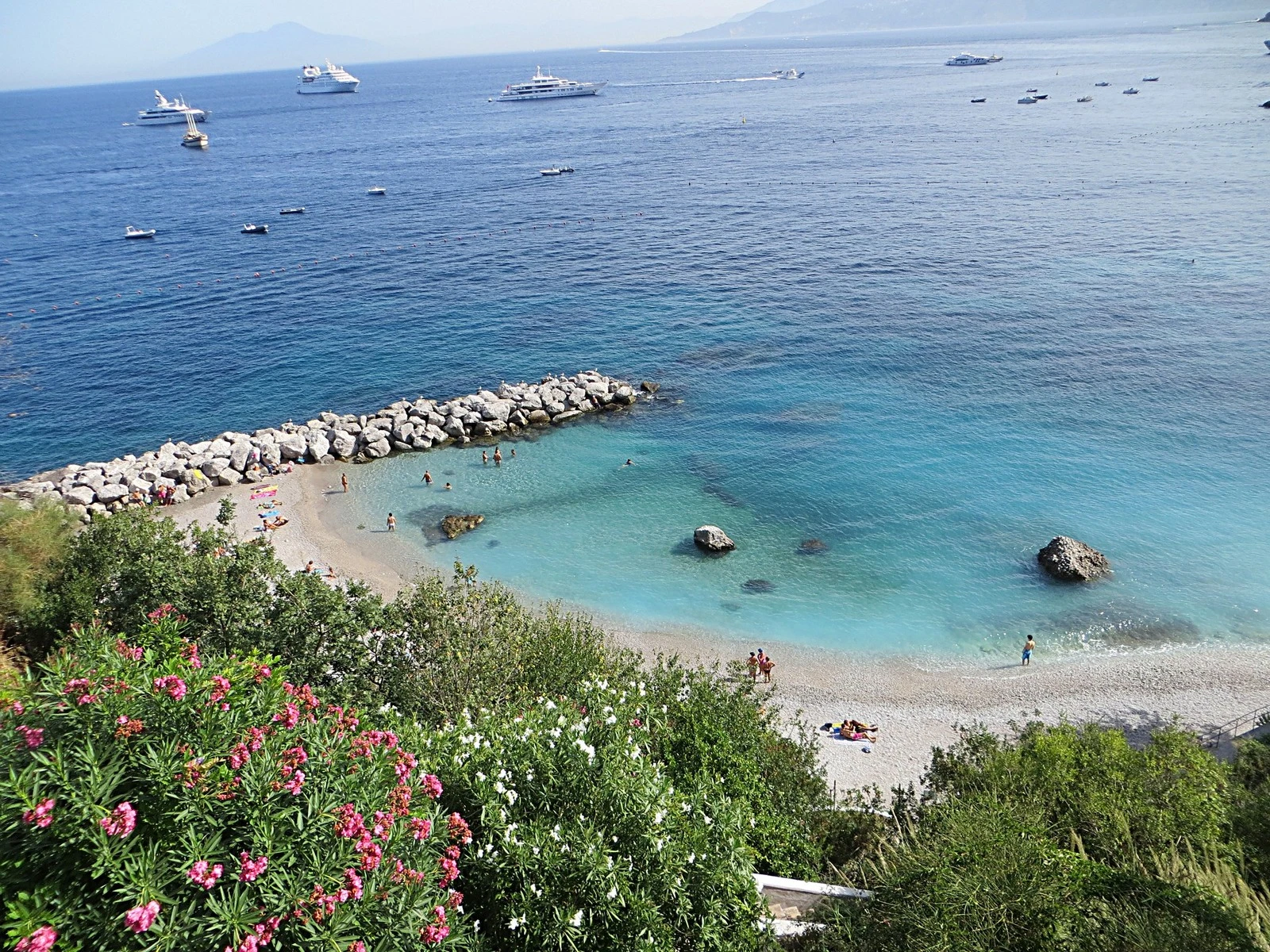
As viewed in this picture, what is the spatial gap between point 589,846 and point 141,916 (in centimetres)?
580

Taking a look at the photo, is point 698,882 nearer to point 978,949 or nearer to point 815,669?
point 978,949

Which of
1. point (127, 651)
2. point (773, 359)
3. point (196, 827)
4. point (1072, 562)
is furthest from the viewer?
point (773, 359)

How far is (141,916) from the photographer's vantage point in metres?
8.62

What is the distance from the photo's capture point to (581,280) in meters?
76.5

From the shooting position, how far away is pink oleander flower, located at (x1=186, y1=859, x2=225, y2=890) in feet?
29.9

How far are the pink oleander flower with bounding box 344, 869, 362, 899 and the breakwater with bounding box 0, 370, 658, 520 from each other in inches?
1523

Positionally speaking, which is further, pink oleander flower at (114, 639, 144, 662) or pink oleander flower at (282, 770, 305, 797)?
pink oleander flower at (114, 639, 144, 662)

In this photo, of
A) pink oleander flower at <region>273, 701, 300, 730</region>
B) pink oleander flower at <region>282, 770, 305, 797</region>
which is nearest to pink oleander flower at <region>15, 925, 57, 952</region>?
pink oleander flower at <region>282, 770, 305, 797</region>

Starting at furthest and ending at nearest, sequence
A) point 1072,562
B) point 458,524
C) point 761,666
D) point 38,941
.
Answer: point 458,524
point 1072,562
point 761,666
point 38,941

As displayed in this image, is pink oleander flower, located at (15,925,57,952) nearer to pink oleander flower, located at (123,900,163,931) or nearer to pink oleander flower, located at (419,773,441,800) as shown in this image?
pink oleander flower, located at (123,900,163,931)

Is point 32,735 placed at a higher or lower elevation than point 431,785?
higher

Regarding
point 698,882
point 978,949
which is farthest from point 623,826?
point 978,949

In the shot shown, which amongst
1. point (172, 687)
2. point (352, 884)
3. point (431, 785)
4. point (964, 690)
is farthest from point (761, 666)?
point (172, 687)

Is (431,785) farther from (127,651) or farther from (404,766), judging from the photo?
(127,651)
